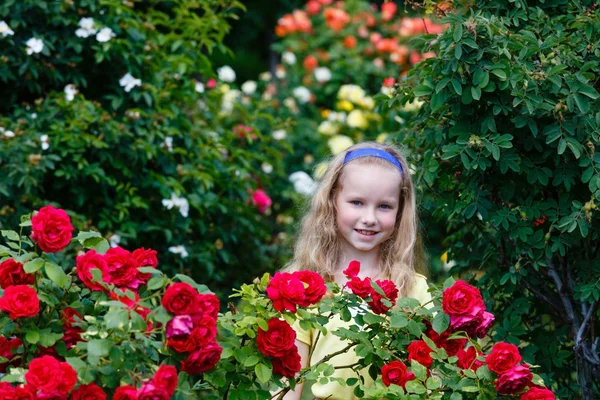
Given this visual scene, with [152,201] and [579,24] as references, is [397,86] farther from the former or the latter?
[152,201]

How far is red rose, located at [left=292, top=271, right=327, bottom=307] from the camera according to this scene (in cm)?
198

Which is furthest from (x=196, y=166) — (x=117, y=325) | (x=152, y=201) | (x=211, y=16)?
A: (x=117, y=325)

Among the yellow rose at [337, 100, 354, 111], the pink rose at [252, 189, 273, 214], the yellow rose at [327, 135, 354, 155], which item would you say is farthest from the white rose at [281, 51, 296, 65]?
the pink rose at [252, 189, 273, 214]

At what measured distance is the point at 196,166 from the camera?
13.4 ft

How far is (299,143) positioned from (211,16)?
7.23ft

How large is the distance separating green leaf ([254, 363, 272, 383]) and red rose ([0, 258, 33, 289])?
1.81 feet

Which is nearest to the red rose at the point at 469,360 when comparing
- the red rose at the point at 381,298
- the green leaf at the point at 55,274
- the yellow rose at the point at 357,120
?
the red rose at the point at 381,298

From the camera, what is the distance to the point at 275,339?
1.94 metres

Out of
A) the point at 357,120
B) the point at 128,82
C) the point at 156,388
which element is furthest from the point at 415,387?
the point at 357,120

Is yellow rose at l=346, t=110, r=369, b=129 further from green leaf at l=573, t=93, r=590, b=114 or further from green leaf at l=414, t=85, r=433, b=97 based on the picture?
green leaf at l=573, t=93, r=590, b=114

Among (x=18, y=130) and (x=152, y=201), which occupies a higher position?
(x=18, y=130)

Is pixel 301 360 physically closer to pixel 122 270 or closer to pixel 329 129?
pixel 122 270

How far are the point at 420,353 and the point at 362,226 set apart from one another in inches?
26.2

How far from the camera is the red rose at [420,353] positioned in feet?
6.64
